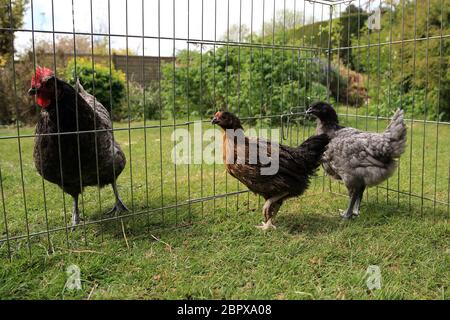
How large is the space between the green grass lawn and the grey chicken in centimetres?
41

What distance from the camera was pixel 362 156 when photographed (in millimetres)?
4113

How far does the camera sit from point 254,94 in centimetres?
1112

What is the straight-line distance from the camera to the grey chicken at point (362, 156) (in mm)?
4008

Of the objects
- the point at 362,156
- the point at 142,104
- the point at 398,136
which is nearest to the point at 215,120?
the point at 362,156

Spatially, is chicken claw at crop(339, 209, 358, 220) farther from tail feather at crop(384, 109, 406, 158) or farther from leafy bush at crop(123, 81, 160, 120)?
leafy bush at crop(123, 81, 160, 120)

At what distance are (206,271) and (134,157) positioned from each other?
17.0 feet

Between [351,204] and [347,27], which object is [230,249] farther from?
[347,27]

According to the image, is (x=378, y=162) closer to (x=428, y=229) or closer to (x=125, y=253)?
(x=428, y=229)

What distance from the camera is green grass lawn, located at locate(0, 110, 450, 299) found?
273cm

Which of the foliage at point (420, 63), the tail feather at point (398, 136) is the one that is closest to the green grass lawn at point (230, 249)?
the tail feather at point (398, 136)

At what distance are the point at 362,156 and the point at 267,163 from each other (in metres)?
1.11

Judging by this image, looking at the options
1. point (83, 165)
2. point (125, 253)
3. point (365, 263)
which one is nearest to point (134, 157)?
point (83, 165)
